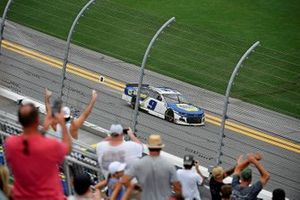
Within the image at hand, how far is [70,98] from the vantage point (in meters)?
16.6

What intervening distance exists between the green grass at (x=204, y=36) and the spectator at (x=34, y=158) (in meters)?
16.1

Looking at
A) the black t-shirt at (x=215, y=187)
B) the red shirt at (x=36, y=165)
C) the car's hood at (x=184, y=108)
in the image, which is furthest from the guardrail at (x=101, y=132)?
the car's hood at (x=184, y=108)

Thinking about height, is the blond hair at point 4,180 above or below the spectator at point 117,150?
above

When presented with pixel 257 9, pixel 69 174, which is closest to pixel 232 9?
pixel 257 9

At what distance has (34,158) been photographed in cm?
726

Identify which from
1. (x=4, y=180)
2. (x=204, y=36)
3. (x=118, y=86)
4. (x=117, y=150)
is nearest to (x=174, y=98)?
(x=118, y=86)

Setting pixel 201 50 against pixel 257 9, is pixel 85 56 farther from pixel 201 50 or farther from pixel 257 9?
pixel 257 9

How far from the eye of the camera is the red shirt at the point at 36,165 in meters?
7.24

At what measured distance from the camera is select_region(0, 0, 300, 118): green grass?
26.8 metres

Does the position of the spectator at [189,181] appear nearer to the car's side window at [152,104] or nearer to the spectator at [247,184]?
the spectator at [247,184]

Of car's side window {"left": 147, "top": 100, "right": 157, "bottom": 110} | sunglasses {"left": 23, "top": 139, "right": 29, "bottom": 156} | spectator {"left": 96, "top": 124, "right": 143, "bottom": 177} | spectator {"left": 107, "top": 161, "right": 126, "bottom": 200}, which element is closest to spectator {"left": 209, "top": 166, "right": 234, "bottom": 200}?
spectator {"left": 96, "top": 124, "right": 143, "bottom": 177}

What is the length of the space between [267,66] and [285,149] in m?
11.7

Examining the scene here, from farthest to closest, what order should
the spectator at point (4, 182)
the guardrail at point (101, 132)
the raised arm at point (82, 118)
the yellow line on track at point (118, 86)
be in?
1. the yellow line on track at point (118, 86)
2. the guardrail at point (101, 132)
3. the raised arm at point (82, 118)
4. the spectator at point (4, 182)

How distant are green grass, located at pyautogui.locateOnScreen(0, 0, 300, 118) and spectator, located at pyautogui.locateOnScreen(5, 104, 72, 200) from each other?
16084mm
